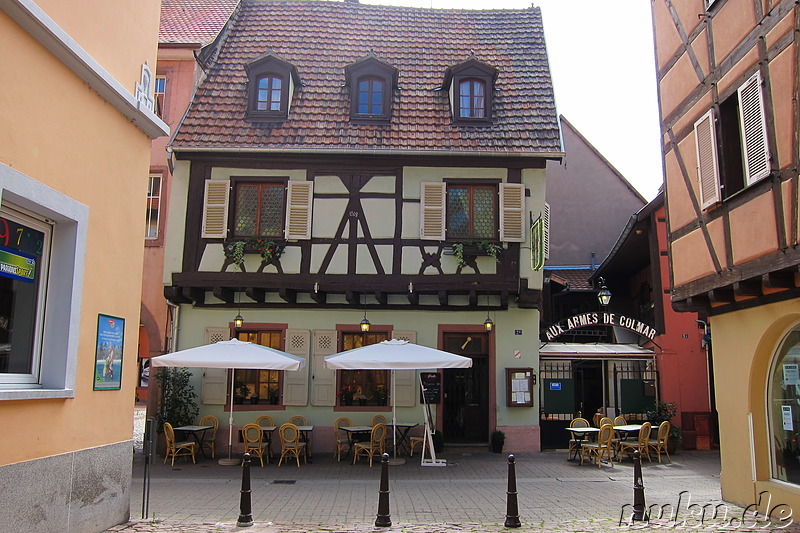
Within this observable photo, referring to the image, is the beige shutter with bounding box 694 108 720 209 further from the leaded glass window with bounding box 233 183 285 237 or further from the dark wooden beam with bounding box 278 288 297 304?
the leaded glass window with bounding box 233 183 285 237

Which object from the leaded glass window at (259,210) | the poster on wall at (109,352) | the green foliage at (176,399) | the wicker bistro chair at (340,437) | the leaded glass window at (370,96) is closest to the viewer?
the poster on wall at (109,352)

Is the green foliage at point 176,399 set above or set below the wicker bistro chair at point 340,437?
above

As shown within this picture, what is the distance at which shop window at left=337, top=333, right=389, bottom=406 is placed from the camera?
608 inches

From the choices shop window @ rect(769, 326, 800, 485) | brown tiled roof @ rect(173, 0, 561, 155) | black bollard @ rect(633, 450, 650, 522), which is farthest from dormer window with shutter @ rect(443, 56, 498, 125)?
black bollard @ rect(633, 450, 650, 522)

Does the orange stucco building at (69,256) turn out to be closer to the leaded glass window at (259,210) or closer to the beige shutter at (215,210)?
the beige shutter at (215,210)

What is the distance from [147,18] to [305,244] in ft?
24.1

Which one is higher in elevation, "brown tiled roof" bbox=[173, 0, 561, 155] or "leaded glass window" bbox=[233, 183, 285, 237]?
"brown tiled roof" bbox=[173, 0, 561, 155]

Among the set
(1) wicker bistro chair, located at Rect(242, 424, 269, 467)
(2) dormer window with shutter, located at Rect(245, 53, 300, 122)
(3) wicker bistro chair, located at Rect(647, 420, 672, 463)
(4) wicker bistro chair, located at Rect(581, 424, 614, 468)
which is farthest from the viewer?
(2) dormer window with shutter, located at Rect(245, 53, 300, 122)

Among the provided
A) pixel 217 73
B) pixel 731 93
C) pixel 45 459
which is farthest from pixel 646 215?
pixel 45 459

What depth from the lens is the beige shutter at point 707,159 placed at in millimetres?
9312

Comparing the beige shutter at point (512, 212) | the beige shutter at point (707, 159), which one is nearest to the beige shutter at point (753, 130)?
the beige shutter at point (707, 159)

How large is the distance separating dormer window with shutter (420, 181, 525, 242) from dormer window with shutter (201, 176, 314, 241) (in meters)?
2.68

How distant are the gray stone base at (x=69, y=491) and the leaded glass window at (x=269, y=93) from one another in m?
10.3

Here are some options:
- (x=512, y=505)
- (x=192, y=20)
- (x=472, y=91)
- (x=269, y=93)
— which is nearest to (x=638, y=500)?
(x=512, y=505)
